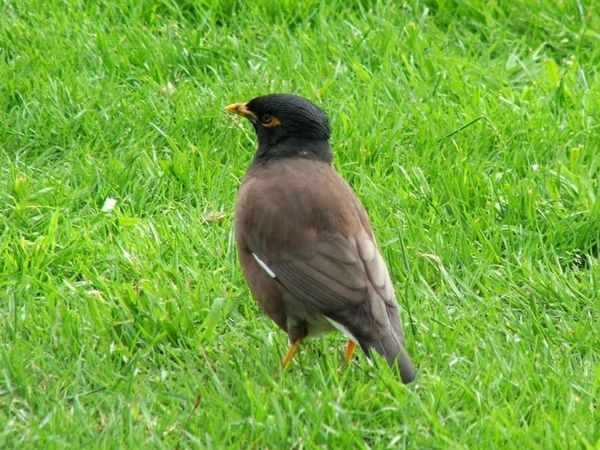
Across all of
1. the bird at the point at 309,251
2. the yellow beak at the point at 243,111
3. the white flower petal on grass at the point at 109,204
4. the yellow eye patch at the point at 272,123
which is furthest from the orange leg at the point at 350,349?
the white flower petal on grass at the point at 109,204

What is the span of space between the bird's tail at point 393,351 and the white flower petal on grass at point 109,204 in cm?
186

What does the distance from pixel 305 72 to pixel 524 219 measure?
179cm

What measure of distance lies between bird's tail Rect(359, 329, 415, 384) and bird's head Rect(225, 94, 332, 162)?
1.12m

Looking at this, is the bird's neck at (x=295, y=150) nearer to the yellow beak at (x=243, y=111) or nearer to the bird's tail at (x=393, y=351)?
the yellow beak at (x=243, y=111)

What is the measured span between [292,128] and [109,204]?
1.12 metres

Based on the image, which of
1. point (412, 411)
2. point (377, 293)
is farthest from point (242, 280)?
point (412, 411)

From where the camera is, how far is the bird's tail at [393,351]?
5137 mm

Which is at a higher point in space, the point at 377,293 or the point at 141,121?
the point at 377,293

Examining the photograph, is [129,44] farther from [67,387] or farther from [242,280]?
[67,387]

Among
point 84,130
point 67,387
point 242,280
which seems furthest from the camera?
point 84,130

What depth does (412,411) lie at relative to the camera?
16.5 ft

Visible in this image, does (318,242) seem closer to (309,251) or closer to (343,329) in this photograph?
(309,251)

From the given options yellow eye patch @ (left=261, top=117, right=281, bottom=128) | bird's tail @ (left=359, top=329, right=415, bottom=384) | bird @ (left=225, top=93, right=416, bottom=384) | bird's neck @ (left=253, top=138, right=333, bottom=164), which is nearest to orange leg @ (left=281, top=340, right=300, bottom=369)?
bird @ (left=225, top=93, right=416, bottom=384)

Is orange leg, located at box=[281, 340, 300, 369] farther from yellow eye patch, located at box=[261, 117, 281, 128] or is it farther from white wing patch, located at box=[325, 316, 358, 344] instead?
yellow eye patch, located at box=[261, 117, 281, 128]
